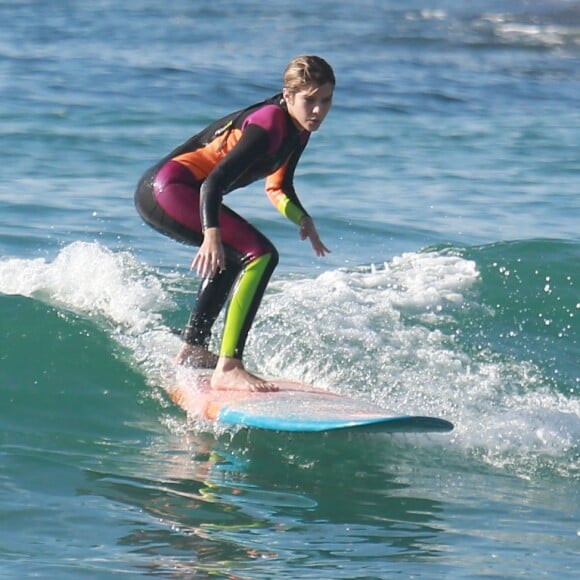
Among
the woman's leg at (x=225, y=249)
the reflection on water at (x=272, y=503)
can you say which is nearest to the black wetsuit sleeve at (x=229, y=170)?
the woman's leg at (x=225, y=249)

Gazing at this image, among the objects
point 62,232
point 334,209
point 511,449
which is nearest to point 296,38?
point 334,209

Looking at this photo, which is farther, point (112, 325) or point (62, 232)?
point (62, 232)

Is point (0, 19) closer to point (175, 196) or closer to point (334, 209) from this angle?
point (334, 209)

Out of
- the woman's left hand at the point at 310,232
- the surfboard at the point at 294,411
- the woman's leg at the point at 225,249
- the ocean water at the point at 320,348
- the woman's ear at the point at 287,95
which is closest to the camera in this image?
the ocean water at the point at 320,348

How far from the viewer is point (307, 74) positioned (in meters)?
6.27

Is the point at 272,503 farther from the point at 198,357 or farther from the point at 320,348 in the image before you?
the point at 320,348

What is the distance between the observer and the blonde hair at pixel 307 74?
627 cm

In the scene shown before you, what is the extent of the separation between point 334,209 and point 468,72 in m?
10.8

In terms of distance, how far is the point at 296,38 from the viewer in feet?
→ 86.4

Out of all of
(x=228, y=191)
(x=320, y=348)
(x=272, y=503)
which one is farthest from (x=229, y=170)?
(x=320, y=348)

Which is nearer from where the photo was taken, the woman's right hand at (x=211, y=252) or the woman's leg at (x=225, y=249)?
the woman's right hand at (x=211, y=252)

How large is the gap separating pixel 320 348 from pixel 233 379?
1448 millimetres

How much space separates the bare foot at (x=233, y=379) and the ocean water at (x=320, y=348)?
0.85 ft

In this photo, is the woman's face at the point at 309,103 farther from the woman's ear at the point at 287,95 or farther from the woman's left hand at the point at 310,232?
the woman's left hand at the point at 310,232
